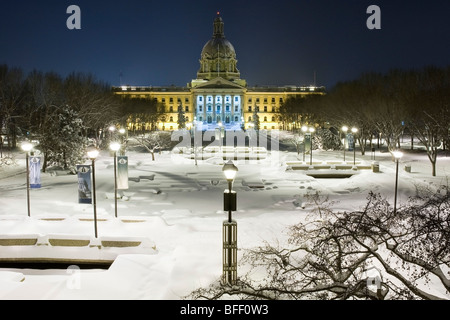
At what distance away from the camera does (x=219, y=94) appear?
460ft

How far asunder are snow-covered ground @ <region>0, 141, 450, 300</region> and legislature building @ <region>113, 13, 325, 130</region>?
10153 centimetres

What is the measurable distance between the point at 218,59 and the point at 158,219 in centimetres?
13642

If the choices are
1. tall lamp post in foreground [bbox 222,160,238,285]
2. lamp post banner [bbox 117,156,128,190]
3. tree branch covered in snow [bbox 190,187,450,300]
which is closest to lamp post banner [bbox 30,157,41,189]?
lamp post banner [bbox 117,156,128,190]

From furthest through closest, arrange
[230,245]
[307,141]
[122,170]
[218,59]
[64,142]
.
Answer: [218,59], [307,141], [64,142], [122,170], [230,245]

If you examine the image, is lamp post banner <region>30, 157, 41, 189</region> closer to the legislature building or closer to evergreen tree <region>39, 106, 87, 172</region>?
evergreen tree <region>39, 106, 87, 172</region>

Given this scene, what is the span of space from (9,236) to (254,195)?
45.3ft

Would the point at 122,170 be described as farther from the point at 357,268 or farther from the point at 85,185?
the point at 357,268

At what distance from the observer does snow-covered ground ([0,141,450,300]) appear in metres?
12.1

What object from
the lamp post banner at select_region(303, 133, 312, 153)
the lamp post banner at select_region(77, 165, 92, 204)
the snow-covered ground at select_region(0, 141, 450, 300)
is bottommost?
the snow-covered ground at select_region(0, 141, 450, 300)

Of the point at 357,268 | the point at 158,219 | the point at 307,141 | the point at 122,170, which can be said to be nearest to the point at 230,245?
the point at 357,268

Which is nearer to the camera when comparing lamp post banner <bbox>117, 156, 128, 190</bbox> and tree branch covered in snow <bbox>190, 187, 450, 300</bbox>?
tree branch covered in snow <bbox>190, 187, 450, 300</bbox>

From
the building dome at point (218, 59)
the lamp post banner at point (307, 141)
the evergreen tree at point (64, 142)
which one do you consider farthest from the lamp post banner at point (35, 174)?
the building dome at point (218, 59)

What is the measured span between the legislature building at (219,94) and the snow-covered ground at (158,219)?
10153 cm
